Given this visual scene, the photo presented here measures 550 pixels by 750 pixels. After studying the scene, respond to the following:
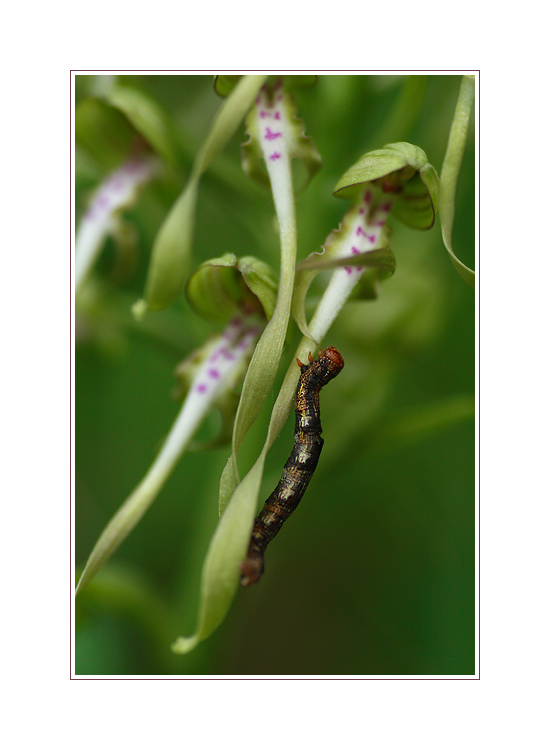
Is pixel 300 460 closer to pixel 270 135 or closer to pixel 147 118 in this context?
pixel 270 135

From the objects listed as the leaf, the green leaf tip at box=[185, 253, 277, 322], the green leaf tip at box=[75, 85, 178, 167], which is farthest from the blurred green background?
the leaf

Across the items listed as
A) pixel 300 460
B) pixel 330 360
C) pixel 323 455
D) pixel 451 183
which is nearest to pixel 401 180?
pixel 451 183

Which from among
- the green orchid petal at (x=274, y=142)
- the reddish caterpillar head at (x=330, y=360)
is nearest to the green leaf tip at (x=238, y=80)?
the green orchid petal at (x=274, y=142)

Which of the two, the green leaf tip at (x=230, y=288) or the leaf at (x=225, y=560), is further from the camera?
→ the green leaf tip at (x=230, y=288)

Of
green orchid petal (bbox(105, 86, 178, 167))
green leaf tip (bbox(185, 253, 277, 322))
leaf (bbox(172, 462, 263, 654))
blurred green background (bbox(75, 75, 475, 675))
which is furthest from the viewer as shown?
blurred green background (bbox(75, 75, 475, 675))

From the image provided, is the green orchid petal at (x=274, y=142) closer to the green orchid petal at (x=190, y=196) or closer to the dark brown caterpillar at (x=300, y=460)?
the green orchid petal at (x=190, y=196)

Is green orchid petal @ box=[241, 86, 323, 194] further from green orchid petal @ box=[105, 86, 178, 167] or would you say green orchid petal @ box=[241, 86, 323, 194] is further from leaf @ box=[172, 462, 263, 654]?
leaf @ box=[172, 462, 263, 654]
